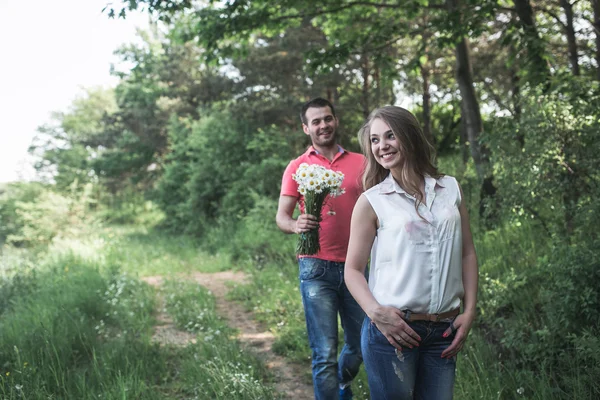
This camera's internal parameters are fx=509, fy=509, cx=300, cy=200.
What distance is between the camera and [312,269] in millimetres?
3637

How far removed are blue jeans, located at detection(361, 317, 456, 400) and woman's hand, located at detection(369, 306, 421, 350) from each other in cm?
5

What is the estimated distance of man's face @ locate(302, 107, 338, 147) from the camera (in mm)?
3848

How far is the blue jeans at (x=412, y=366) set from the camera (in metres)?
2.23

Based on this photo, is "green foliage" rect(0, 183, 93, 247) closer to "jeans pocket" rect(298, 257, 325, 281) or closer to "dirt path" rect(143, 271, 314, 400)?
"dirt path" rect(143, 271, 314, 400)

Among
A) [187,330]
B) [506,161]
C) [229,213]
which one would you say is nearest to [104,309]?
[187,330]

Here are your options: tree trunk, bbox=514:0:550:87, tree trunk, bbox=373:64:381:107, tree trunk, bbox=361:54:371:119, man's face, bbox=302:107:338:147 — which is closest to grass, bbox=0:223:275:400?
man's face, bbox=302:107:338:147

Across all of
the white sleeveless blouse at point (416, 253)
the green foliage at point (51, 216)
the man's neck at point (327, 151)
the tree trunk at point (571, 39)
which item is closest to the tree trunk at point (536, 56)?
the tree trunk at point (571, 39)

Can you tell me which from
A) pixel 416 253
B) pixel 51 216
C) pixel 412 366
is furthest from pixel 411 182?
pixel 51 216

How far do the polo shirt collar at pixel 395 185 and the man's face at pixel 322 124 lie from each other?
5.02ft

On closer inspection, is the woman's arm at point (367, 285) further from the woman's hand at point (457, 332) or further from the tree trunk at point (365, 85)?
the tree trunk at point (365, 85)

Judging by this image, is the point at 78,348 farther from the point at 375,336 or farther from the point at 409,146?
the point at 409,146

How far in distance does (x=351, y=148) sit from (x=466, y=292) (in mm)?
14573

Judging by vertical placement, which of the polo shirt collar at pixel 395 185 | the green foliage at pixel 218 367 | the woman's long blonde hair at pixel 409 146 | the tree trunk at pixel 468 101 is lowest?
the green foliage at pixel 218 367

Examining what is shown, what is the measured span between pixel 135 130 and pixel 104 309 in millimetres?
22333
